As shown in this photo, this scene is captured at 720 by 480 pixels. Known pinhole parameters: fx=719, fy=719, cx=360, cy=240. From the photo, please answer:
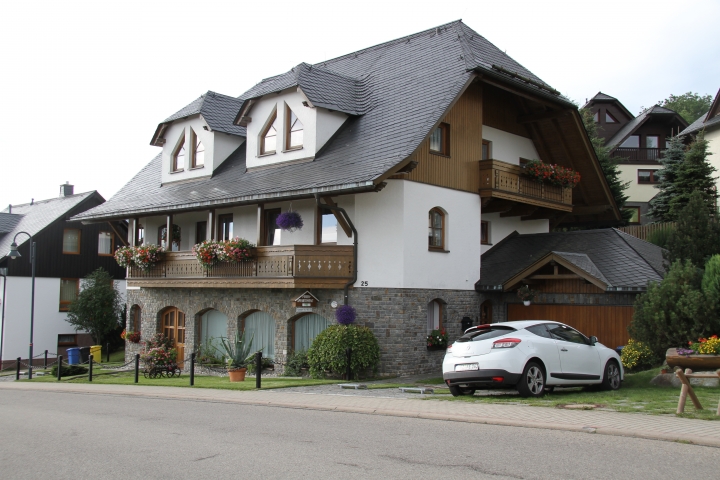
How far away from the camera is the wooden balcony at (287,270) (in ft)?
66.4

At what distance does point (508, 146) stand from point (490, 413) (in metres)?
15.5

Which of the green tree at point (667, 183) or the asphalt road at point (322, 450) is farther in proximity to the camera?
the green tree at point (667, 183)

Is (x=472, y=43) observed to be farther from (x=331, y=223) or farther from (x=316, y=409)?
(x=316, y=409)

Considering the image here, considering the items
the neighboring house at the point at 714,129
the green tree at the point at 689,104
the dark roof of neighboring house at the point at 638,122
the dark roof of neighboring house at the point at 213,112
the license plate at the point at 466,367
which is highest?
the green tree at the point at 689,104

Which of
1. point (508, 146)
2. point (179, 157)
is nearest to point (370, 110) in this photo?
point (508, 146)

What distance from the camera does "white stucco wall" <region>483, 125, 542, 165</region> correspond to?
24.3m

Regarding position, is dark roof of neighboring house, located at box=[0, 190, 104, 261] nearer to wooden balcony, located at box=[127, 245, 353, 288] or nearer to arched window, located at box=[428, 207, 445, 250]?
wooden balcony, located at box=[127, 245, 353, 288]

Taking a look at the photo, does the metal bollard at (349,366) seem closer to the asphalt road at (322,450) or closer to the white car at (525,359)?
the white car at (525,359)

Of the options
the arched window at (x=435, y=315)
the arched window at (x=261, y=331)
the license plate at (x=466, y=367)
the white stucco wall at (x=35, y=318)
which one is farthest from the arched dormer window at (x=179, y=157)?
the license plate at (x=466, y=367)

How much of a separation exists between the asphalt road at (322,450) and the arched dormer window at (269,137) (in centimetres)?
1328

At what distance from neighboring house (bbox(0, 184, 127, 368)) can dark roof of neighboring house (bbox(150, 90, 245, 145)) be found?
9.17 metres

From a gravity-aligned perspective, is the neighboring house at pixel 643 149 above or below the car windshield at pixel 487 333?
above

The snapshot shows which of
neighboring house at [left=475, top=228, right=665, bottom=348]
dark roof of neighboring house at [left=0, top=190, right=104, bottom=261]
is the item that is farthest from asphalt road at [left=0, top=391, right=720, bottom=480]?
dark roof of neighboring house at [left=0, top=190, right=104, bottom=261]

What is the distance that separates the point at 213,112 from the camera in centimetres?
2711
